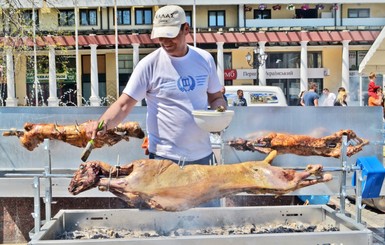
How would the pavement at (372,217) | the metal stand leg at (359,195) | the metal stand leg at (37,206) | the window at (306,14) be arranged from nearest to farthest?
the metal stand leg at (37,206) < the metal stand leg at (359,195) < the pavement at (372,217) < the window at (306,14)

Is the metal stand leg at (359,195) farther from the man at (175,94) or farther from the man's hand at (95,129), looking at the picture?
the man's hand at (95,129)

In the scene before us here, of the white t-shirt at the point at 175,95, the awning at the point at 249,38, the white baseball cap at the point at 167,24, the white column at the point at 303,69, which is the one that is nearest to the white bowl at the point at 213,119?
the white t-shirt at the point at 175,95

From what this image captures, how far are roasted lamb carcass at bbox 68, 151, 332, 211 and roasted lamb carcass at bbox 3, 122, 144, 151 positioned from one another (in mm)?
2824

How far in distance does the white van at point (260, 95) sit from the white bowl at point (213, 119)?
11.2m

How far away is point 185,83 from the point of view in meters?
3.56

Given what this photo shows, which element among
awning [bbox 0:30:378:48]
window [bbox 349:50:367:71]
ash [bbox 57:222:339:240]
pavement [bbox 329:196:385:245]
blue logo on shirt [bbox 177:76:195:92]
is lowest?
pavement [bbox 329:196:385:245]

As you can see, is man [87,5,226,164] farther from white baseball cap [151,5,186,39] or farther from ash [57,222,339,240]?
ash [57,222,339,240]

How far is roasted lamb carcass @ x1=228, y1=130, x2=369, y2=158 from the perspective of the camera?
5.68 metres

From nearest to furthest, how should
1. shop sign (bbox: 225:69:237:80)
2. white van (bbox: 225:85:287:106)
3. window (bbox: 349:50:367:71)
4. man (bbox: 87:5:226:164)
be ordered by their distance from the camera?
man (bbox: 87:5:226:164) → white van (bbox: 225:85:287:106) → shop sign (bbox: 225:69:237:80) → window (bbox: 349:50:367:71)

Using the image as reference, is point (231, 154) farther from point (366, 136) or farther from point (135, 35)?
point (135, 35)

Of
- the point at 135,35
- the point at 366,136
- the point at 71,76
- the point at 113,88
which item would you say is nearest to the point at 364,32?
the point at 135,35

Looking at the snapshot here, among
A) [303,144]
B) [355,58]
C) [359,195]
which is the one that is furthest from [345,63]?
[359,195]

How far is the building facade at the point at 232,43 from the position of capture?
4238 centimetres

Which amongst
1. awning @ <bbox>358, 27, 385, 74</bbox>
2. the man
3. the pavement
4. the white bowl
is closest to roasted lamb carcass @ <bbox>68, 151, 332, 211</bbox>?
the white bowl
